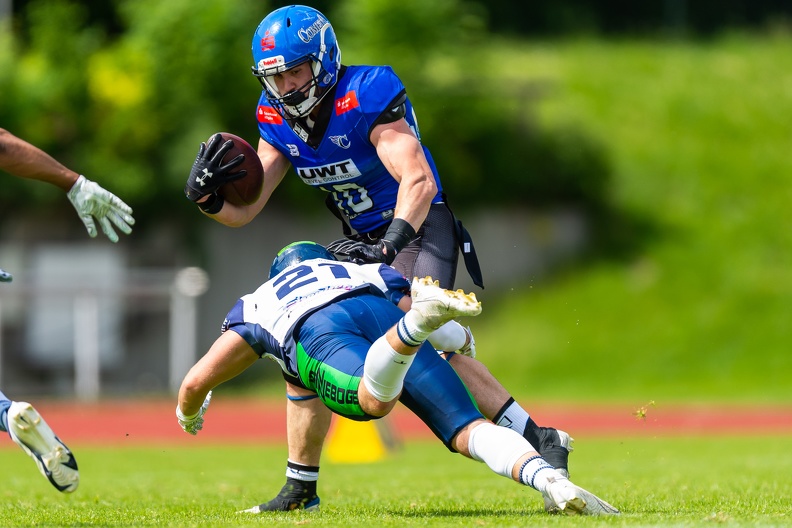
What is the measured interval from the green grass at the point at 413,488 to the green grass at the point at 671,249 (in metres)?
6.52

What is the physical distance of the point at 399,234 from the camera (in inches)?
208

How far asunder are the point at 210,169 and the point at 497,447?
2038 mm

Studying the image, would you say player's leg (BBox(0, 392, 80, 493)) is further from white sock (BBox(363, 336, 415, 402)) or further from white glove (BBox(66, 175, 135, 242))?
white glove (BBox(66, 175, 135, 242))

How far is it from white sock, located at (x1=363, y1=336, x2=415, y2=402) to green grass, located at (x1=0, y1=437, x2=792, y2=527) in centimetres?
50

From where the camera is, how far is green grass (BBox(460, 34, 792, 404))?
59.3 ft

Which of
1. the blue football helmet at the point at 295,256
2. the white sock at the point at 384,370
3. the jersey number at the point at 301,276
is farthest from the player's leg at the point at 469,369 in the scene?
the white sock at the point at 384,370

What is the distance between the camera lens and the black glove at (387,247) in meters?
5.13

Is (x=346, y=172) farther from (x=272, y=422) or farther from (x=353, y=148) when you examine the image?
(x=272, y=422)

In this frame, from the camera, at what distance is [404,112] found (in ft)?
18.9

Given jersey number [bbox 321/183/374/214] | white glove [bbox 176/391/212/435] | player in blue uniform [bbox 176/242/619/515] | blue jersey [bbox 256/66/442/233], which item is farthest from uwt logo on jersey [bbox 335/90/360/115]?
white glove [bbox 176/391/212/435]

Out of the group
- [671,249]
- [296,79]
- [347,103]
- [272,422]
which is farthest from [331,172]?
[671,249]

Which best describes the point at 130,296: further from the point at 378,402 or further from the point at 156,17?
the point at 378,402

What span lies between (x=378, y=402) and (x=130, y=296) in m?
14.4

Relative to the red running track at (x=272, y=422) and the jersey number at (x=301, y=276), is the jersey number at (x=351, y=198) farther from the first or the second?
the red running track at (x=272, y=422)
